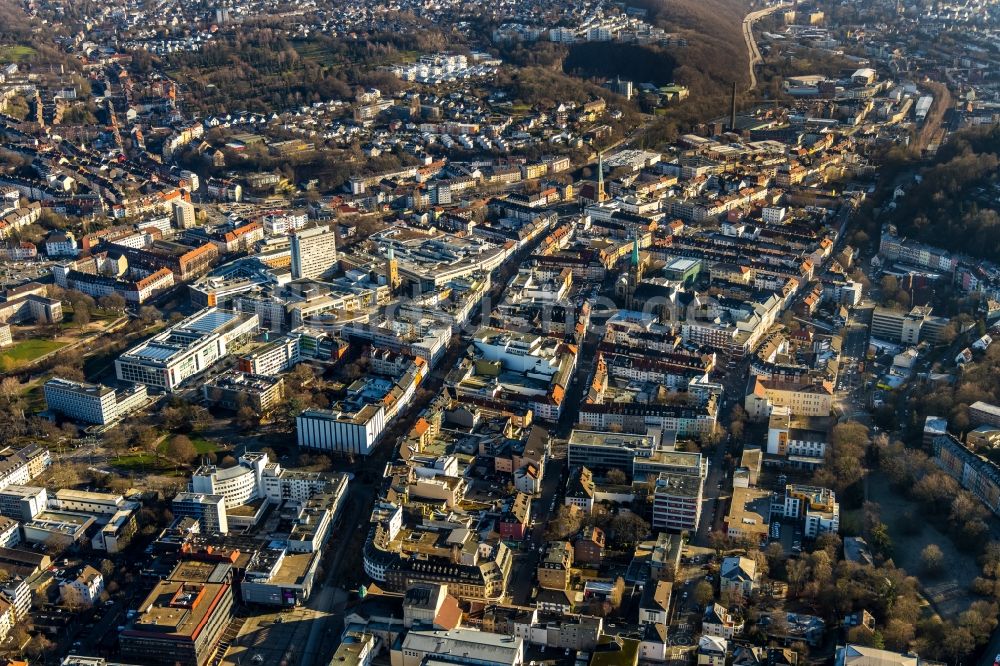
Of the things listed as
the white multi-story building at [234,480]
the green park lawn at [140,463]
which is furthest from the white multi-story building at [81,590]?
the green park lawn at [140,463]

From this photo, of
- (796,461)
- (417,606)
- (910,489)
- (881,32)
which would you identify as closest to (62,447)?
(417,606)

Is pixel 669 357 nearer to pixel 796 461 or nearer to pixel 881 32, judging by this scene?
pixel 796 461

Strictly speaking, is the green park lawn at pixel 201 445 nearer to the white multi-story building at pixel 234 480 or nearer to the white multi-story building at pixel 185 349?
the white multi-story building at pixel 234 480

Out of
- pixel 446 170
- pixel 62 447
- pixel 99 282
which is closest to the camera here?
pixel 62 447

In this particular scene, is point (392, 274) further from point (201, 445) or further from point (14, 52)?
point (14, 52)

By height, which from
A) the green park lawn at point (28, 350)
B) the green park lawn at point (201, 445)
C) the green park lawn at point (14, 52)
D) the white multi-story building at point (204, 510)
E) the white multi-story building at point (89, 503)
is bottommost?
the green park lawn at point (28, 350)

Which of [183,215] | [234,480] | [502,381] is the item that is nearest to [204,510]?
[234,480]

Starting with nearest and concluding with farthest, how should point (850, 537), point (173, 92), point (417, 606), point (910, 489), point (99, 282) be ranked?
point (417, 606) < point (850, 537) < point (910, 489) < point (99, 282) < point (173, 92)

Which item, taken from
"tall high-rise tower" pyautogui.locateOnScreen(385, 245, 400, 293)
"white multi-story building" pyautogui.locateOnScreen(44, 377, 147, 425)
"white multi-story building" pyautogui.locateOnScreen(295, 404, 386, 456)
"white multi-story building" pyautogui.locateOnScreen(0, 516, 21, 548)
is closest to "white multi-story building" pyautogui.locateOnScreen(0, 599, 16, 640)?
"white multi-story building" pyautogui.locateOnScreen(0, 516, 21, 548)
